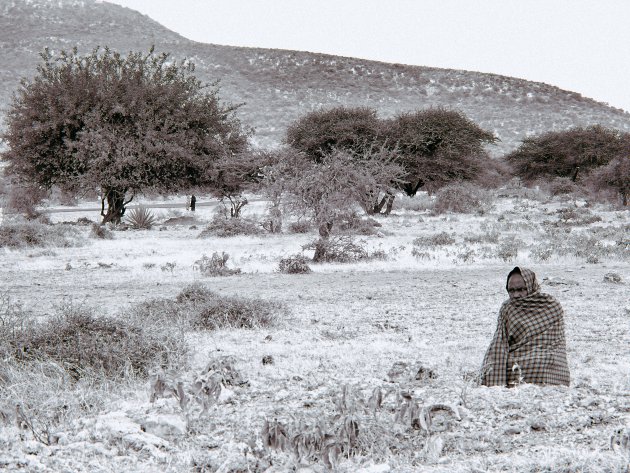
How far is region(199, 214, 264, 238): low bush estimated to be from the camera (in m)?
22.3

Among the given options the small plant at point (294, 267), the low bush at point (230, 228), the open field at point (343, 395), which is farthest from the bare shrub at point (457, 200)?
the open field at point (343, 395)

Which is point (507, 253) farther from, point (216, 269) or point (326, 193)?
point (216, 269)

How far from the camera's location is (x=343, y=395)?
4.43m

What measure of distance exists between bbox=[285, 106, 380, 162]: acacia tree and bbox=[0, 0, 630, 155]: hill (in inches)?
1058

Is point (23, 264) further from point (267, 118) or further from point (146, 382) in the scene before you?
point (267, 118)

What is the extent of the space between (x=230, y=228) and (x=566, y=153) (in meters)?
32.0

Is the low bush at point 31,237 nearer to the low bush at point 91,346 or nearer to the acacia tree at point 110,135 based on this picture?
the acacia tree at point 110,135

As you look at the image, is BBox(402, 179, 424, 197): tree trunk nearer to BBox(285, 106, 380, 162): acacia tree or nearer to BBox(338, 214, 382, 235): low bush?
BBox(285, 106, 380, 162): acacia tree

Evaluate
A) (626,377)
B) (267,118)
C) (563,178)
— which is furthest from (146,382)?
(267,118)

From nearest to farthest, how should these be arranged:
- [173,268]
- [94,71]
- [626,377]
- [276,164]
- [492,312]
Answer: [626,377]
[492,312]
[173,268]
[276,164]
[94,71]

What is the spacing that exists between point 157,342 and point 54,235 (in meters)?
15.2

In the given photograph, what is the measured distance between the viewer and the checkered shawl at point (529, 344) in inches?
211

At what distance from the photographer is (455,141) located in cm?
3447

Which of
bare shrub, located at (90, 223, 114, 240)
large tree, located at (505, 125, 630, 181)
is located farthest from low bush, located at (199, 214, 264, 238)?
large tree, located at (505, 125, 630, 181)
